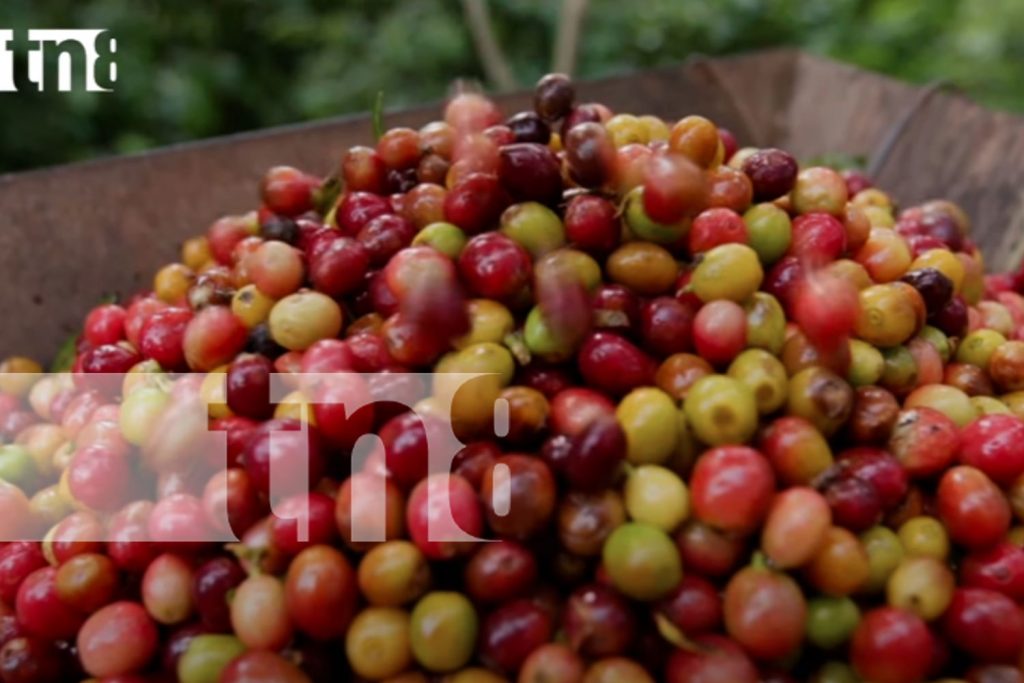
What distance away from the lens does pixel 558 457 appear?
4.84 feet

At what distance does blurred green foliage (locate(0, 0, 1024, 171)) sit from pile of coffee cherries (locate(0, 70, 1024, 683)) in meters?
3.43

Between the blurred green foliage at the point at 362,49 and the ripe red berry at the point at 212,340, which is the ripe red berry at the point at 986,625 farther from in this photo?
the blurred green foliage at the point at 362,49

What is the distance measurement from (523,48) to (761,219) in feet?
13.6

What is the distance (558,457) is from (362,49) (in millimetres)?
4616

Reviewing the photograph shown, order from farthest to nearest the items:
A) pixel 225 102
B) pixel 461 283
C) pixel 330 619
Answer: pixel 225 102, pixel 461 283, pixel 330 619

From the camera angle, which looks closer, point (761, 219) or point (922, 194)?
point (761, 219)

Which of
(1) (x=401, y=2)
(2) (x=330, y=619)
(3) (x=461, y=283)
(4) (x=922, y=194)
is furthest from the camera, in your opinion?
(1) (x=401, y=2)

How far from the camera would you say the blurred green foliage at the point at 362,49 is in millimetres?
5051

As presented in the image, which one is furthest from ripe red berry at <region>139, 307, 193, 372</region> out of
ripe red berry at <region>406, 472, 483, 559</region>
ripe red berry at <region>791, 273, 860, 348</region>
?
ripe red berry at <region>791, 273, 860, 348</region>

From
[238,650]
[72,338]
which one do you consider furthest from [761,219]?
[72,338]

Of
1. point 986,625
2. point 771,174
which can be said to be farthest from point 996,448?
point 771,174

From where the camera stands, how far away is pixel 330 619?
142 cm

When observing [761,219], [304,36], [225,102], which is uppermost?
[761,219]

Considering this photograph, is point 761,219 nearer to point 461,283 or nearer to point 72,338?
point 461,283
